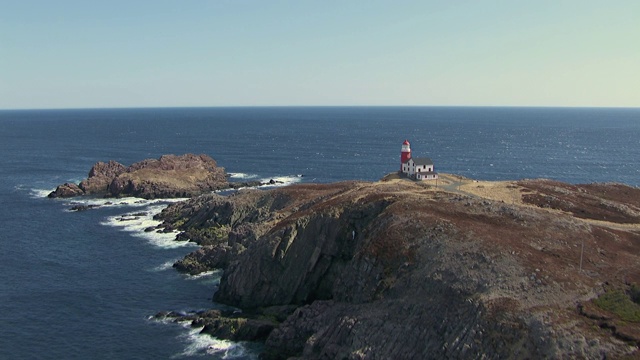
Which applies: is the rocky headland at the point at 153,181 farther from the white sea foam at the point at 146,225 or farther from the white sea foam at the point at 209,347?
the white sea foam at the point at 209,347

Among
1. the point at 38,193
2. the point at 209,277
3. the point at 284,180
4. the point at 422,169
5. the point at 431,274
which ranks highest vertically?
the point at 422,169

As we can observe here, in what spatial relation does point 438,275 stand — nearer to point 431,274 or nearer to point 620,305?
point 431,274

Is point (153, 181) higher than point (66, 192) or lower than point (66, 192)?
higher

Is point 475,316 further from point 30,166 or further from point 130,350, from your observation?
point 30,166

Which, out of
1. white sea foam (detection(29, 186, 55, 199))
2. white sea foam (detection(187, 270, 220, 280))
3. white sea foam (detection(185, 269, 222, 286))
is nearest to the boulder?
white sea foam (detection(29, 186, 55, 199))

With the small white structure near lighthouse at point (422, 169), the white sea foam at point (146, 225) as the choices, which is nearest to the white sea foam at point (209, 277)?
the white sea foam at point (146, 225)

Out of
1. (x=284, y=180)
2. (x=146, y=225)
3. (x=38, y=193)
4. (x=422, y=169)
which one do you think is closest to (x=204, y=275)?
(x=146, y=225)
